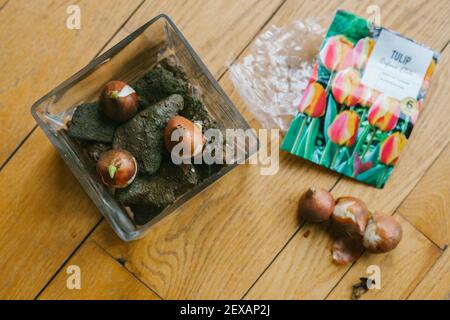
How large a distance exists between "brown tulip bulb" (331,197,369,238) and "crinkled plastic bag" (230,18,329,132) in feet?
0.54

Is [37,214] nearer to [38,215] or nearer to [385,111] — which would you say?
[38,215]

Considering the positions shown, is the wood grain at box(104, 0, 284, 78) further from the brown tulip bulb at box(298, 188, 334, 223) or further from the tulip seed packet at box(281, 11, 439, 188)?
the brown tulip bulb at box(298, 188, 334, 223)

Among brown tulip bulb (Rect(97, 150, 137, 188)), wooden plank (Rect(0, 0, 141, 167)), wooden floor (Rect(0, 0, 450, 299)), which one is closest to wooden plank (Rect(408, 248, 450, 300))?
wooden floor (Rect(0, 0, 450, 299))

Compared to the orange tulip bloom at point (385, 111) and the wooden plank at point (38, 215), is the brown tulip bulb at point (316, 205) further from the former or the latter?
the wooden plank at point (38, 215)

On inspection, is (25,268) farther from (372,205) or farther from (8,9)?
(372,205)

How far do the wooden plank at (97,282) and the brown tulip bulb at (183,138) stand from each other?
0.26m

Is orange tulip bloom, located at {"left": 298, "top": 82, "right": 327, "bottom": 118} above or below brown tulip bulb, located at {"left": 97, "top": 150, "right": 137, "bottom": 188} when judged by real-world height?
below

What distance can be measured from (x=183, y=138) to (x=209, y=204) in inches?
8.0

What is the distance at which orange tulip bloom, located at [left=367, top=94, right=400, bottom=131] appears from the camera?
81 cm

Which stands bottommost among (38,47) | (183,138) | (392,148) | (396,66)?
(392,148)

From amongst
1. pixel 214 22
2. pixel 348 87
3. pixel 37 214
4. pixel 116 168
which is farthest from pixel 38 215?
pixel 348 87

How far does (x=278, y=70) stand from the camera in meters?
0.83

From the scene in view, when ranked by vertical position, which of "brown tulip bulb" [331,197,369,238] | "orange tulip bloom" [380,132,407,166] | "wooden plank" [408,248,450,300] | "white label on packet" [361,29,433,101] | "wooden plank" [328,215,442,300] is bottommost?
"wooden plank" [408,248,450,300]

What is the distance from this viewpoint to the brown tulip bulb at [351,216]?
78 cm
